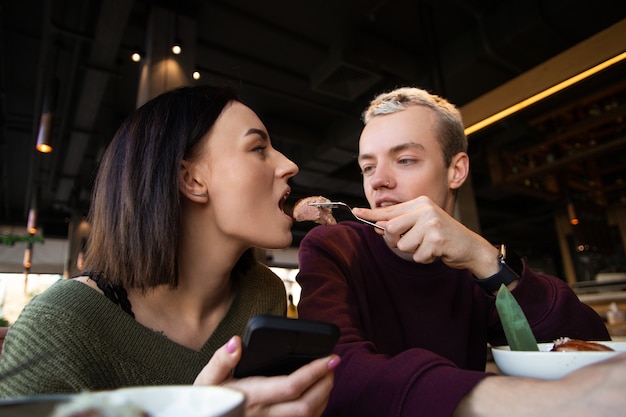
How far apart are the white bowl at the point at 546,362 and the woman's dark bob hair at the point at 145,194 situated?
0.81 metres

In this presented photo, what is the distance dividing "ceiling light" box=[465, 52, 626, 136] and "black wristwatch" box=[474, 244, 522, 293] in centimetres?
260

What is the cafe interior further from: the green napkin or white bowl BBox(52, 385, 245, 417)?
white bowl BBox(52, 385, 245, 417)

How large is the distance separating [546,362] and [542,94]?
10.3 feet

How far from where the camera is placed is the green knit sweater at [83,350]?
77cm

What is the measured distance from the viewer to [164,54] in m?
3.91

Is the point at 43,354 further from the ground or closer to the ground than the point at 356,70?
closer to the ground

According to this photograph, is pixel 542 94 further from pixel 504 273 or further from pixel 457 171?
pixel 504 273

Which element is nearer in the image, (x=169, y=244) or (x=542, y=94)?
(x=169, y=244)

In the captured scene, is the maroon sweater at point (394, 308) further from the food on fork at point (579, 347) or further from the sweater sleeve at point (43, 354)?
the sweater sleeve at point (43, 354)

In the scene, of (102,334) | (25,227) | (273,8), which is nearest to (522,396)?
(102,334)

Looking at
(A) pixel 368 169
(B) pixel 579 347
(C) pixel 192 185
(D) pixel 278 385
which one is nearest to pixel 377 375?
(D) pixel 278 385

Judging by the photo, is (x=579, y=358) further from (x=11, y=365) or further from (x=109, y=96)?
(x=109, y=96)

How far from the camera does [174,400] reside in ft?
1.17

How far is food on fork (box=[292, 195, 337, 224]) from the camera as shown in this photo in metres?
1.40
